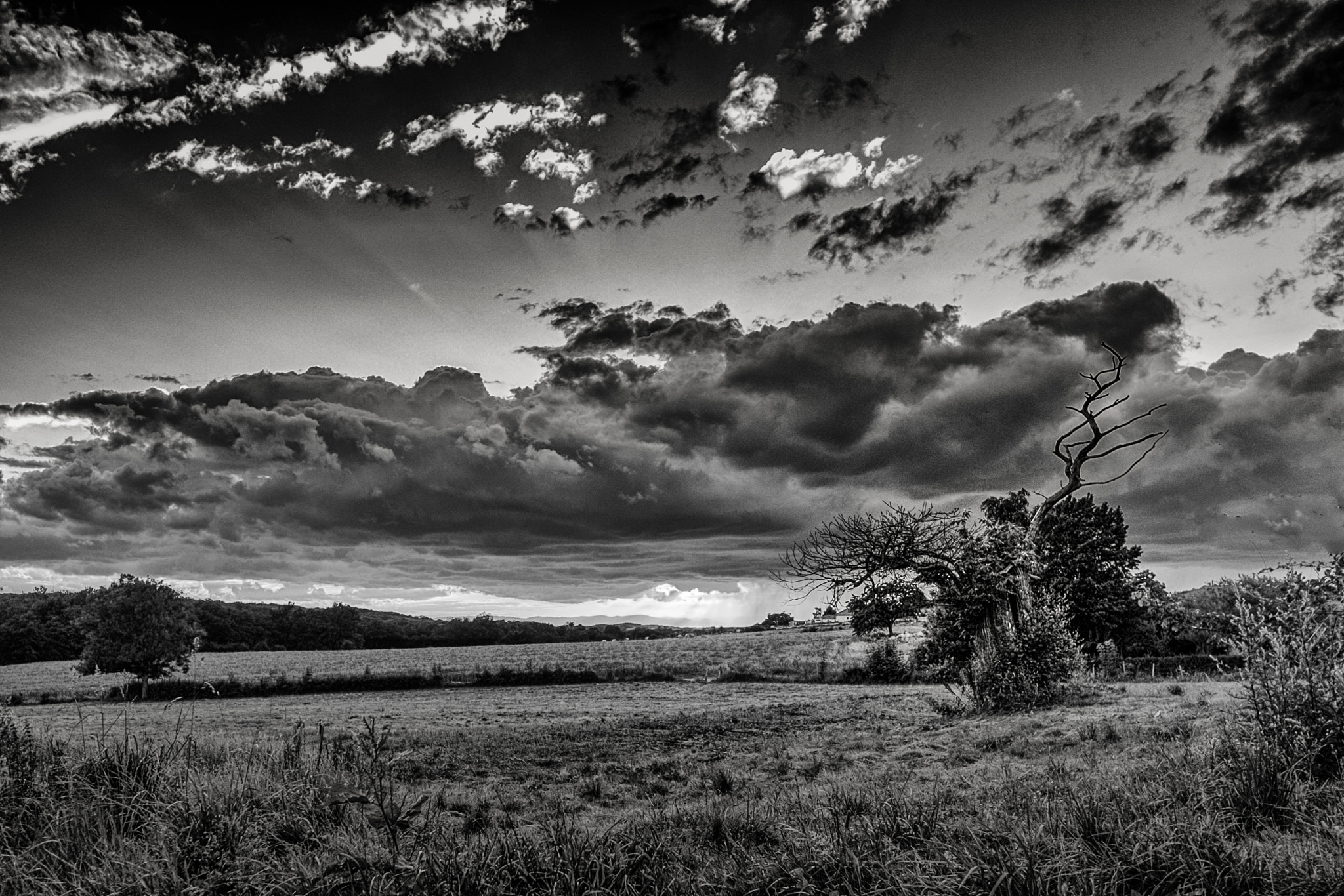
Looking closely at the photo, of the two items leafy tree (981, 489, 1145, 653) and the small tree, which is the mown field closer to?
the small tree

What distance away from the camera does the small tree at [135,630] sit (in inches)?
1775

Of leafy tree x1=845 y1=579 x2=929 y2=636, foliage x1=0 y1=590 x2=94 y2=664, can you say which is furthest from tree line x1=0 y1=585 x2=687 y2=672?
leafy tree x1=845 y1=579 x2=929 y2=636

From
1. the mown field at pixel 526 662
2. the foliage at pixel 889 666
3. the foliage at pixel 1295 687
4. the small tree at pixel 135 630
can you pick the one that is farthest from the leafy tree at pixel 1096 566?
the small tree at pixel 135 630

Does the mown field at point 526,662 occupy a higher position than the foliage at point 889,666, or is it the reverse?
the foliage at point 889,666

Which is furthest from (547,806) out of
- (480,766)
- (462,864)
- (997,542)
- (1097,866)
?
(997,542)

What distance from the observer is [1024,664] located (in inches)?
820

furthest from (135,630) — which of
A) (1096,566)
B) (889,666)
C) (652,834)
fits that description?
(1096,566)

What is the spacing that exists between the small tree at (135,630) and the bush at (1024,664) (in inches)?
1785

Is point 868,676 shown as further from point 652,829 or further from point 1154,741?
point 652,829

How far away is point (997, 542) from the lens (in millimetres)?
21375

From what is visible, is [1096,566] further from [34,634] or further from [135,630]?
[34,634]

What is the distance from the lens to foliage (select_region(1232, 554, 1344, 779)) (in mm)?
7324

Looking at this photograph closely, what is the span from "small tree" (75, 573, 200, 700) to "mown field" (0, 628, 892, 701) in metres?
2.50

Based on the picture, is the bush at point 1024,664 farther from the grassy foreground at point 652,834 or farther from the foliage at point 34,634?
the foliage at point 34,634
